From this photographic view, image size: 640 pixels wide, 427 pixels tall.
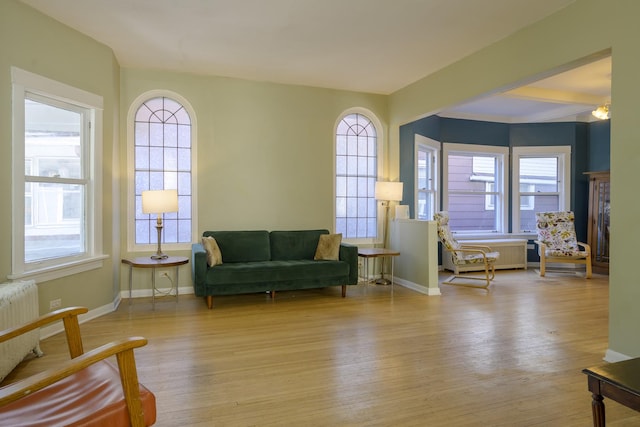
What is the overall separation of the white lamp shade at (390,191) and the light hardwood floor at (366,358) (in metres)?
1.39

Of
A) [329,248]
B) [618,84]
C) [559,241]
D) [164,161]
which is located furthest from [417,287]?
[164,161]

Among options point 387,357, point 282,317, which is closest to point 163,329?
point 282,317

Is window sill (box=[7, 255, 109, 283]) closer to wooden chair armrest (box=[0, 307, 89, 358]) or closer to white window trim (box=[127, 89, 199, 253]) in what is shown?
white window trim (box=[127, 89, 199, 253])

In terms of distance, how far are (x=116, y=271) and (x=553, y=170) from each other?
7.60 m

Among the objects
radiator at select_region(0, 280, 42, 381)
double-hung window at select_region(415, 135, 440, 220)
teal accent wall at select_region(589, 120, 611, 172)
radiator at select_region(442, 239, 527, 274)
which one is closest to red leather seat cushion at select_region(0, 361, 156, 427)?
radiator at select_region(0, 280, 42, 381)

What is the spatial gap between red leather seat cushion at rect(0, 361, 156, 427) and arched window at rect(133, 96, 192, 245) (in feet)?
11.9

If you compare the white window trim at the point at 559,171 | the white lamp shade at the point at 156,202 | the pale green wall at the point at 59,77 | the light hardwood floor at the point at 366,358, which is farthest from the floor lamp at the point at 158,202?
the white window trim at the point at 559,171

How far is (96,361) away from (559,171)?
27.3ft

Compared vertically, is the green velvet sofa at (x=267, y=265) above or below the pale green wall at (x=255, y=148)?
below

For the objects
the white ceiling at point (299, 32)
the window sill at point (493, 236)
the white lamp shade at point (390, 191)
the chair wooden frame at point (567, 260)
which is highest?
the white ceiling at point (299, 32)

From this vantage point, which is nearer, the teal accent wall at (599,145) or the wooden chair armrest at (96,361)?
the wooden chair armrest at (96,361)

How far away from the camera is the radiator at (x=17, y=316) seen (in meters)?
2.67

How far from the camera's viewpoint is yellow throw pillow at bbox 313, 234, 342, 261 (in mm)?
5285

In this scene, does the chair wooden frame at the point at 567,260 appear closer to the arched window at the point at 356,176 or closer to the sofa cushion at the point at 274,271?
the arched window at the point at 356,176
